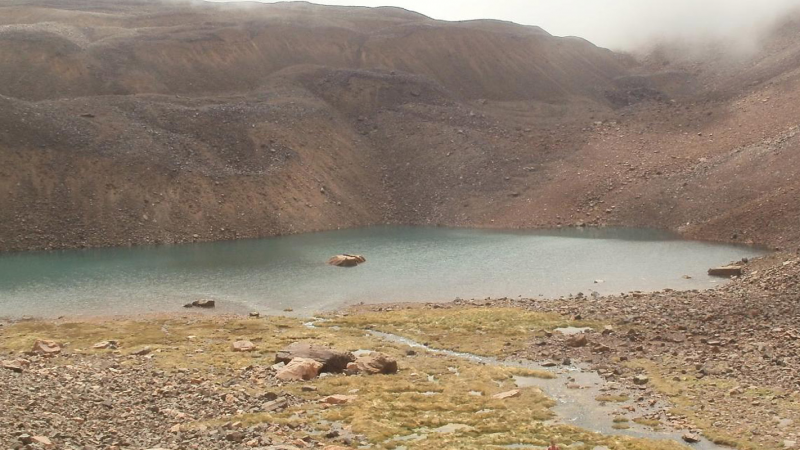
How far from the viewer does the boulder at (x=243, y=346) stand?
46094 mm

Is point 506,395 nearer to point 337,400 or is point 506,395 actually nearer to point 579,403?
point 579,403

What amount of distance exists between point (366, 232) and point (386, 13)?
99.0 m

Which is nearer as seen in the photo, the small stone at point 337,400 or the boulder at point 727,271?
the small stone at point 337,400

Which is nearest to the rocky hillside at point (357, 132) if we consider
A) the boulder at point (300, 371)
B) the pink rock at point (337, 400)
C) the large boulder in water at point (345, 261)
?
the large boulder in water at point (345, 261)

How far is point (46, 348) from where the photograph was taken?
4441cm

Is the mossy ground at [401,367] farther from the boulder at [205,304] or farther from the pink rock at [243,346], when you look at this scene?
the boulder at [205,304]

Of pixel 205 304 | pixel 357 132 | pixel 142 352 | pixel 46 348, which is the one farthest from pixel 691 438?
pixel 357 132

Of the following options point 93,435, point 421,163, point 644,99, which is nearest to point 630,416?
point 93,435

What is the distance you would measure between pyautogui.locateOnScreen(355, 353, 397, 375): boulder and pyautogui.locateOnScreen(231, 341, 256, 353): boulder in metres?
8.17

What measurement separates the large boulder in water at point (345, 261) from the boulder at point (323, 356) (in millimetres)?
38591

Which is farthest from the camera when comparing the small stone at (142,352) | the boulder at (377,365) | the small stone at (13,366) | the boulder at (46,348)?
the small stone at (142,352)

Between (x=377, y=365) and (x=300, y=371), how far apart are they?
148 inches

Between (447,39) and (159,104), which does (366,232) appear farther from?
(447,39)

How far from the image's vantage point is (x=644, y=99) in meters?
160
